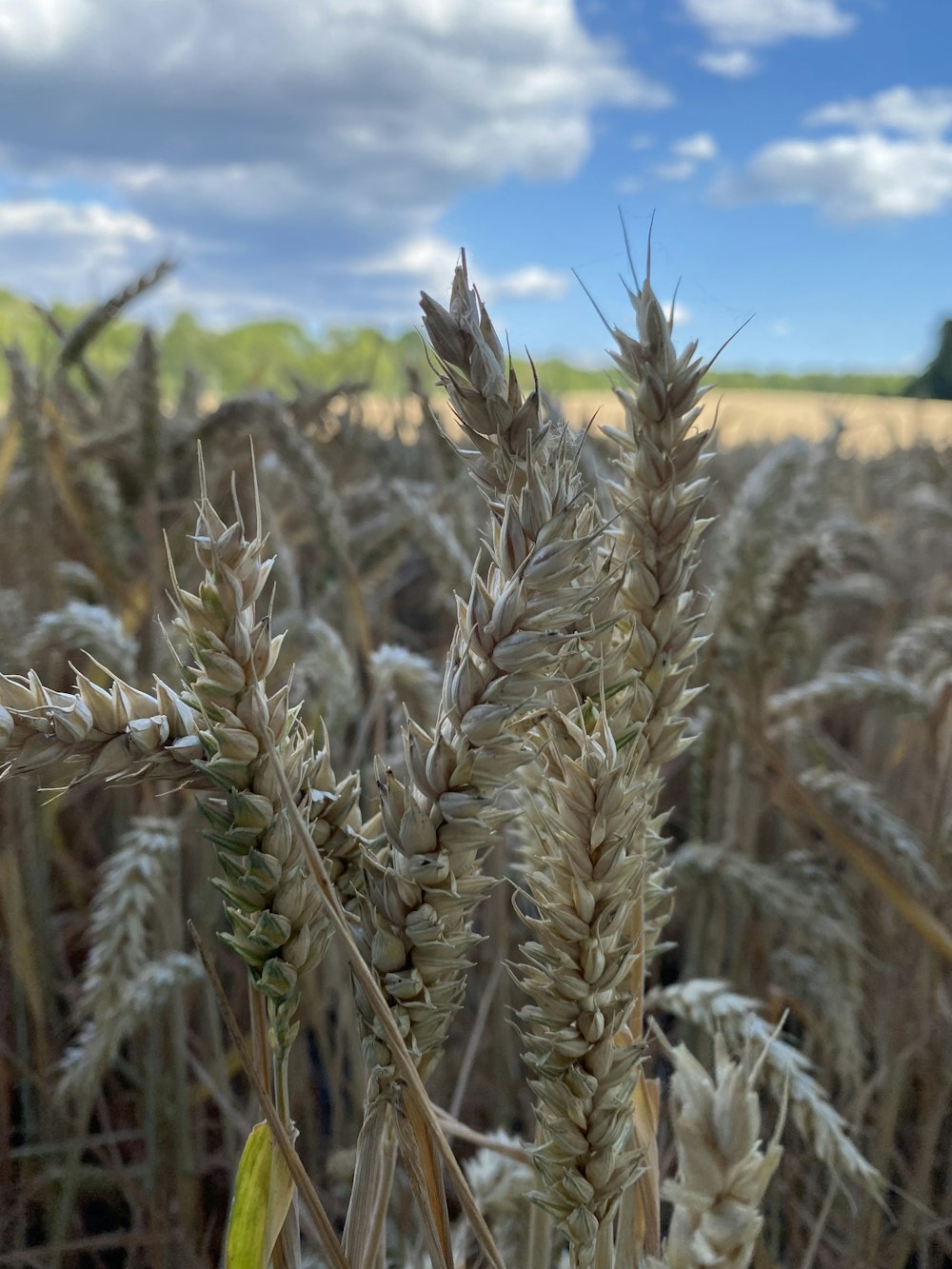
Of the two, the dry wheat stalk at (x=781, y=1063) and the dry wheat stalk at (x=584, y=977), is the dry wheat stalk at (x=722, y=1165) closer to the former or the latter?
the dry wheat stalk at (x=584, y=977)

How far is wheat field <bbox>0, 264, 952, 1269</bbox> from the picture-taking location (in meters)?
0.31

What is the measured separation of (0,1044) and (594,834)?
0.85 m

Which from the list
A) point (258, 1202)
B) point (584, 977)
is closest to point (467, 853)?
point (584, 977)

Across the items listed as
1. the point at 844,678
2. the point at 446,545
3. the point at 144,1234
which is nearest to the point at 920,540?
the point at 844,678

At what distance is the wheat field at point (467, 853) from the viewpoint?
306 mm

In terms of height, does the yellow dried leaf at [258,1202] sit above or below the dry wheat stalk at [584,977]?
below

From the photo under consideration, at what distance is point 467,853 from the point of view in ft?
1.04

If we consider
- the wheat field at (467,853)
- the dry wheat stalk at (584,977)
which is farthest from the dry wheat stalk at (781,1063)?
the dry wheat stalk at (584,977)

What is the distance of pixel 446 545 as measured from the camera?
941 mm

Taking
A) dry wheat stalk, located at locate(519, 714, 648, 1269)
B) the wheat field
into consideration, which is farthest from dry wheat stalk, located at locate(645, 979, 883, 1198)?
dry wheat stalk, located at locate(519, 714, 648, 1269)

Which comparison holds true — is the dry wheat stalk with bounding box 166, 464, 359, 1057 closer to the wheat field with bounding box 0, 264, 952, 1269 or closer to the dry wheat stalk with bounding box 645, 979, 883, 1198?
the wheat field with bounding box 0, 264, 952, 1269

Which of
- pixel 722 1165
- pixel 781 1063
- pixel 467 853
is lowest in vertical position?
pixel 781 1063

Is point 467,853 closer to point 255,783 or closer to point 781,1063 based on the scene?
point 255,783

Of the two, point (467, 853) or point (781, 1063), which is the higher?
point (467, 853)
